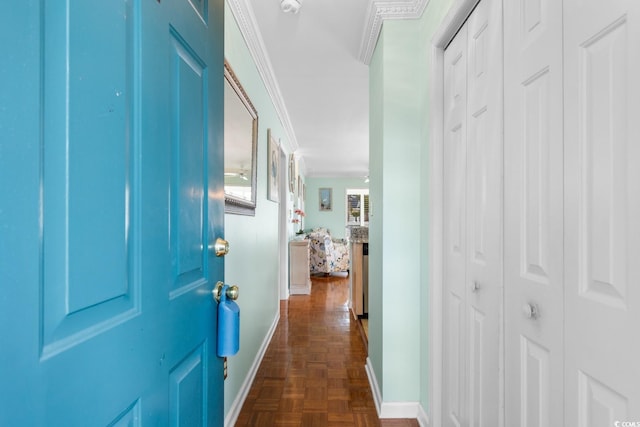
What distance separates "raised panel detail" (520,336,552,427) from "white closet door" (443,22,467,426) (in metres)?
0.43

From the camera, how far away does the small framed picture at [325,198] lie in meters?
9.16

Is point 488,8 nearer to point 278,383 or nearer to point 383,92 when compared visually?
point 383,92

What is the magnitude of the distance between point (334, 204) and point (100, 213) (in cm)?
871

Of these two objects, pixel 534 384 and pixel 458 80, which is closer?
pixel 534 384

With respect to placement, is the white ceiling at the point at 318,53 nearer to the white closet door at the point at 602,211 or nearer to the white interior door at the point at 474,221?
the white interior door at the point at 474,221

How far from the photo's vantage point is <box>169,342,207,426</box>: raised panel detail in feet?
2.29

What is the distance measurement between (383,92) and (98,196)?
1.71m

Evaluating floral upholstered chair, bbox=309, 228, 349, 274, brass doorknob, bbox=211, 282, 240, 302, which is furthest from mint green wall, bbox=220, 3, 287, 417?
floral upholstered chair, bbox=309, 228, 349, 274

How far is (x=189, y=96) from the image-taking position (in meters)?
0.77

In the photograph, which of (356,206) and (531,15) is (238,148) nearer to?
(531,15)

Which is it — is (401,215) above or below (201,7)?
below

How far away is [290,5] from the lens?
6.08ft

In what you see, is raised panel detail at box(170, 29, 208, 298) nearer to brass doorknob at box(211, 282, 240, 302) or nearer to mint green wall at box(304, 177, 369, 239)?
brass doorknob at box(211, 282, 240, 302)

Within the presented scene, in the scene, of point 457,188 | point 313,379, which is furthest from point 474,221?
point 313,379
